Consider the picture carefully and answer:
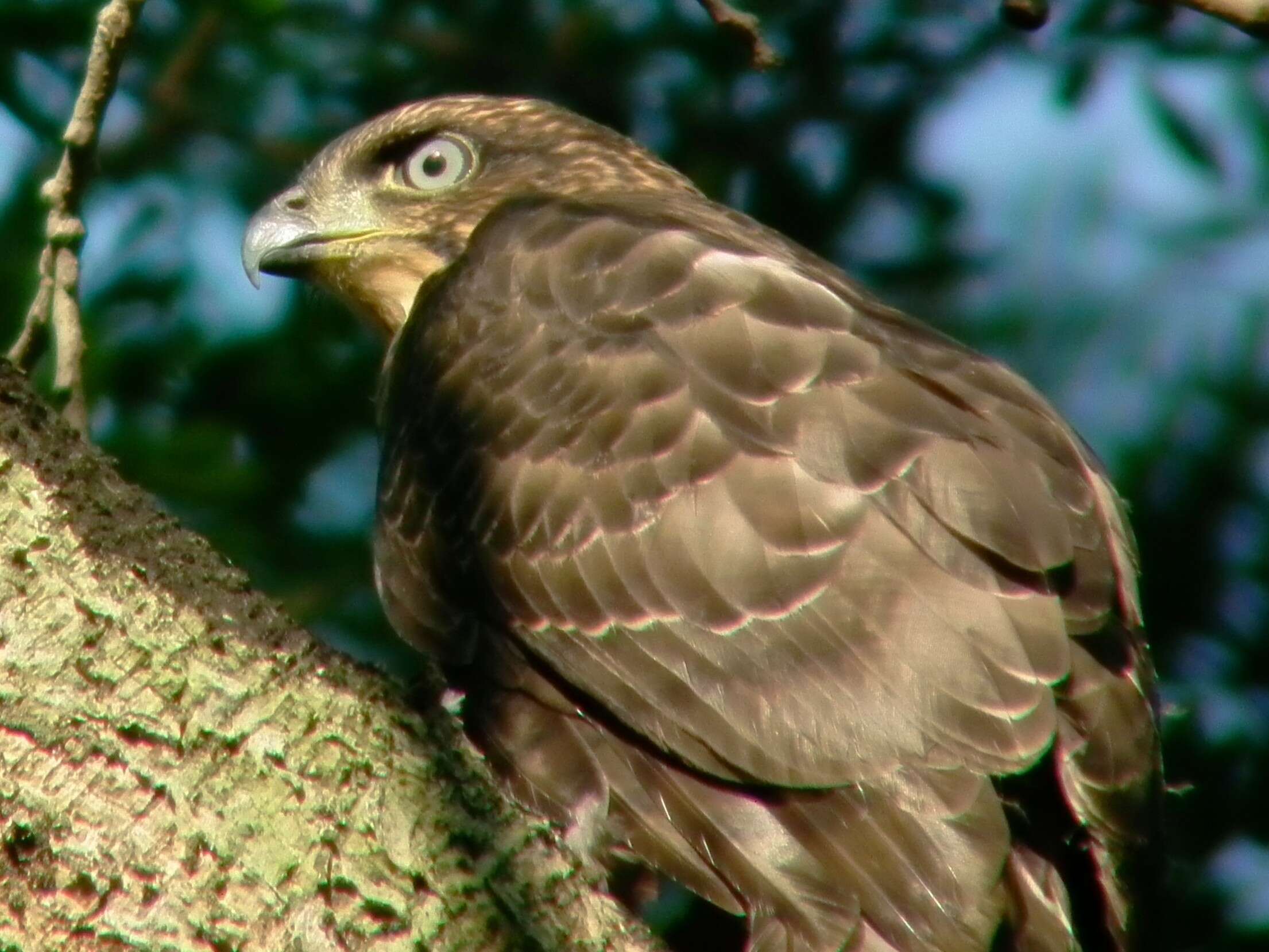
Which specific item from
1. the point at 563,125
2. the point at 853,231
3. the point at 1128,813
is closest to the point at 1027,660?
the point at 1128,813

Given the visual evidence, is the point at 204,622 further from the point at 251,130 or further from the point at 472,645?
the point at 251,130

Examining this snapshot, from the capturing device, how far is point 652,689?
10.3 feet

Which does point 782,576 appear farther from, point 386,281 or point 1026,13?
point 386,281

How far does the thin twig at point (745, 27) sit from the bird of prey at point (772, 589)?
16.1 inches

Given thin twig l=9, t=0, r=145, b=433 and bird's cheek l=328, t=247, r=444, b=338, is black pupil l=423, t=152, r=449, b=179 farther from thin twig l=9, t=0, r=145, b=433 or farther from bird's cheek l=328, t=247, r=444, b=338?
thin twig l=9, t=0, r=145, b=433

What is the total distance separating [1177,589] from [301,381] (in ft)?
8.87

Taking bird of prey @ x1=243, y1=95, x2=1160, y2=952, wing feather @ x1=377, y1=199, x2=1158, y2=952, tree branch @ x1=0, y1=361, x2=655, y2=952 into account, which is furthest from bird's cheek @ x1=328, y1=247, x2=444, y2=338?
tree branch @ x1=0, y1=361, x2=655, y2=952

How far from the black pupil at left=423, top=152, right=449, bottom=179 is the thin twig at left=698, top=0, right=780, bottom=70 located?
5.14 ft

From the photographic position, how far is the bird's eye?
16.0ft

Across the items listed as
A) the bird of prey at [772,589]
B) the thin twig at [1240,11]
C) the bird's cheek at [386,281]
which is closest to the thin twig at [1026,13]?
the thin twig at [1240,11]

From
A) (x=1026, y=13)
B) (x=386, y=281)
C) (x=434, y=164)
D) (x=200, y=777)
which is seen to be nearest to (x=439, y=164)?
(x=434, y=164)

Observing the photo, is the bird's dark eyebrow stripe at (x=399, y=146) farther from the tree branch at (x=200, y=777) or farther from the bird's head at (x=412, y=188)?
the tree branch at (x=200, y=777)

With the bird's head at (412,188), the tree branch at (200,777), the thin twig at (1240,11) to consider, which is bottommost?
the bird's head at (412,188)

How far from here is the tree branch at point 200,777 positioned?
7.07ft
